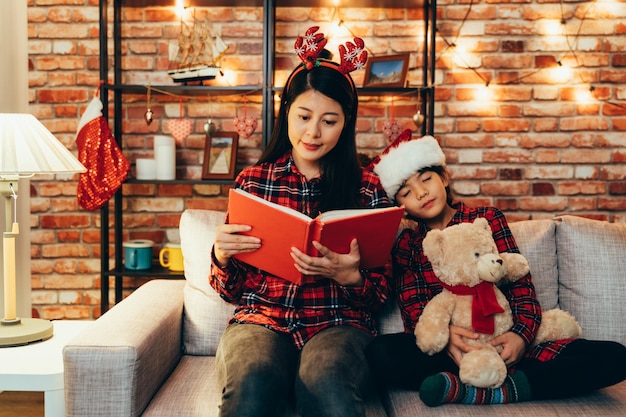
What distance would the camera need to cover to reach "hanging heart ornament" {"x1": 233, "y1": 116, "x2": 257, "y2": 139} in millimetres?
2457

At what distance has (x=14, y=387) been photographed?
151 cm

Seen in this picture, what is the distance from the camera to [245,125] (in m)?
2.46

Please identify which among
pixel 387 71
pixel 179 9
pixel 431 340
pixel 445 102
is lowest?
pixel 431 340

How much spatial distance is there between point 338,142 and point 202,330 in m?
0.71

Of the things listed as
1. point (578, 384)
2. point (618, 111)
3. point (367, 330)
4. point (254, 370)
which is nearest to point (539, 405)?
point (578, 384)

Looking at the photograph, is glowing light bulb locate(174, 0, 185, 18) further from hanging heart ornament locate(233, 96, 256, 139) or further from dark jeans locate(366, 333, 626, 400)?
dark jeans locate(366, 333, 626, 400)

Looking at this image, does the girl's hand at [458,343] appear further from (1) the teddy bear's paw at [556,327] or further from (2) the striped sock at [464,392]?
(1) the teddy bear's paw at [556,327]

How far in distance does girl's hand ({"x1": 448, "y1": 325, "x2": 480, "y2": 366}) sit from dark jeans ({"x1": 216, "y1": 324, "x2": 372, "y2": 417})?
8.9 inches

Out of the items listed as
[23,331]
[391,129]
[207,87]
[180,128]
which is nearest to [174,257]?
[180,128]

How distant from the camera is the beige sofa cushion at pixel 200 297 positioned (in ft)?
5.83

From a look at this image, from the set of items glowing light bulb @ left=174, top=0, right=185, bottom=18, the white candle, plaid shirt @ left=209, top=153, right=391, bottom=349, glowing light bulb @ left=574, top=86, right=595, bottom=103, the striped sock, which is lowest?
the striped sock

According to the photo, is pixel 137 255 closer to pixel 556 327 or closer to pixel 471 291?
pixel 471 291

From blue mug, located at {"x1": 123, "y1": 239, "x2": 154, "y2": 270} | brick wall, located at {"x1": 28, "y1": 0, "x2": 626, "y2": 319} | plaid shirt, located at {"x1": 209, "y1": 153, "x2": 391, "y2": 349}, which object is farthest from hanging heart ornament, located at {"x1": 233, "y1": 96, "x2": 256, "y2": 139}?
plaid shirt, located at {"x1": 209, "y1": 153, "x2": 391, "y2": 349}

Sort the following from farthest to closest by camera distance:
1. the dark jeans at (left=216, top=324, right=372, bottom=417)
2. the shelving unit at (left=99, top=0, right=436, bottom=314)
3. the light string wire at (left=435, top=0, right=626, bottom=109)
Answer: the light string wire at (left=435, top=0, right=626, bottom=109) < the shelving unit at (left=99, top=0, right=436, bottom=314) < the dark jeans at (left=216, top=324, right=372, bottom=417)
